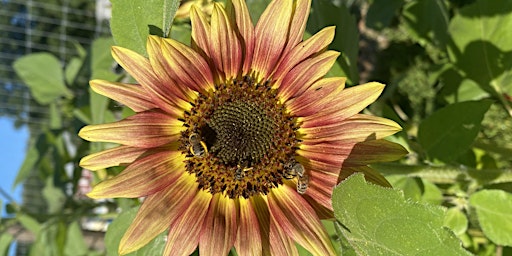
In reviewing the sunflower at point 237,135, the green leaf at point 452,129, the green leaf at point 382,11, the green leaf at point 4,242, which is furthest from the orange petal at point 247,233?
the green leaf at point 4,242

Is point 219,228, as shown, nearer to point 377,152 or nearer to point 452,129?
point 377,152

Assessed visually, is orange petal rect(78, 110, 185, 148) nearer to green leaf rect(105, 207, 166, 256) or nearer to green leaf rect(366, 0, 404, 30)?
green leaf rect(105, 207, 166, 256)

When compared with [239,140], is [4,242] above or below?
below

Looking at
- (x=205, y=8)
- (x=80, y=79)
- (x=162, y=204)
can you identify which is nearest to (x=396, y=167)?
(x=162, y=204)

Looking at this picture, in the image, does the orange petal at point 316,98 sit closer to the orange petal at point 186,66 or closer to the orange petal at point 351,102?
the orange petal at point 351,102

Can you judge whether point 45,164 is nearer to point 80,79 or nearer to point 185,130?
→ point 80,79

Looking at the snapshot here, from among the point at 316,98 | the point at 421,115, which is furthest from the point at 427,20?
the point at 421,115

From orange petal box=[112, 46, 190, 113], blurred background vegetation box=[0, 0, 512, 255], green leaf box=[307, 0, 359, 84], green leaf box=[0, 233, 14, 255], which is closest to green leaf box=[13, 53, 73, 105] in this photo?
blurred background vegetation box=[0, 0, 512, 255]
